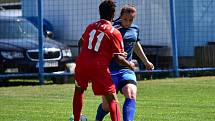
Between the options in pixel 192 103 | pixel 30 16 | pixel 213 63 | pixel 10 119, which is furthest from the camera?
pixel 30 16

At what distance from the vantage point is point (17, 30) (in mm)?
19500

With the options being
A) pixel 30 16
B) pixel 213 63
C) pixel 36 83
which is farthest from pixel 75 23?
pixel 213 63

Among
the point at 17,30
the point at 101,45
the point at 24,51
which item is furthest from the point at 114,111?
the point at 17,30

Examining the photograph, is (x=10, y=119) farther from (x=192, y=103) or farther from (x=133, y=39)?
(x=192, y=103)

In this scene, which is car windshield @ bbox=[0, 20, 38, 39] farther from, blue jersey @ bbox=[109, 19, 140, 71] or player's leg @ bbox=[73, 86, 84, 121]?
player's leg @ bbox=[73, 86, 84, 121]

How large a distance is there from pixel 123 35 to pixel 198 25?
463 inches

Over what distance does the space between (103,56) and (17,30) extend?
1106cm

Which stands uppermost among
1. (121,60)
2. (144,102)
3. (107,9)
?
(107,9)

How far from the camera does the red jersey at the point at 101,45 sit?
8695 millimetres

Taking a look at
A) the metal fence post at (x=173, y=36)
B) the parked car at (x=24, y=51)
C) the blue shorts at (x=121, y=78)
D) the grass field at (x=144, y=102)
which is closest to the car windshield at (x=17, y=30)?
the parked car at (x=24, y=51)

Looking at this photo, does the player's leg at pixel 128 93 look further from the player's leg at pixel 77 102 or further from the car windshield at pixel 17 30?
the car windshield at pixel 17 30

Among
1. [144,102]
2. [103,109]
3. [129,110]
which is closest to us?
[129,110]

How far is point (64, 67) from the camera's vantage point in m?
19.1

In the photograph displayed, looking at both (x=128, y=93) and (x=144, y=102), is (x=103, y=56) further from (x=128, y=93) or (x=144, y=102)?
(x=144, y=102)
